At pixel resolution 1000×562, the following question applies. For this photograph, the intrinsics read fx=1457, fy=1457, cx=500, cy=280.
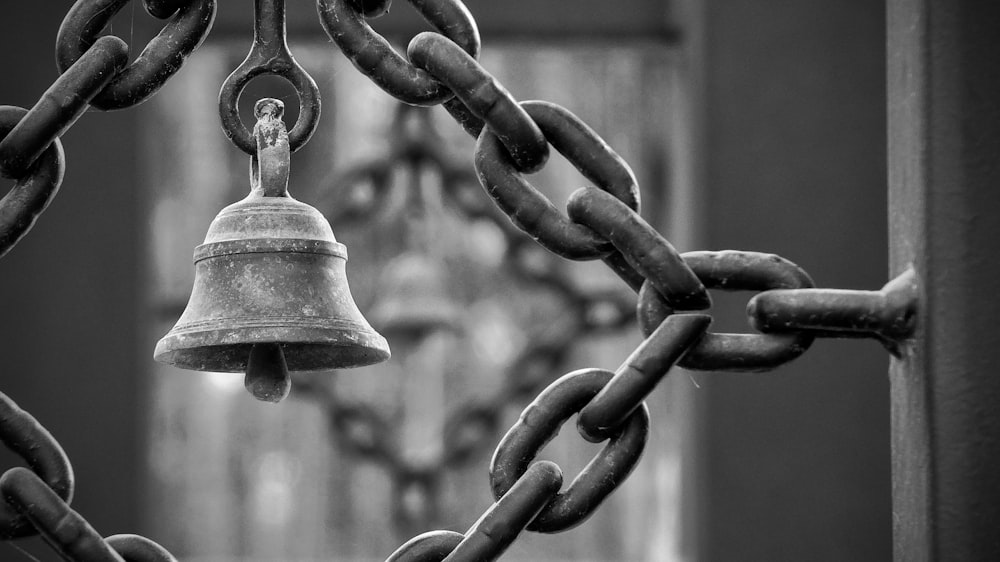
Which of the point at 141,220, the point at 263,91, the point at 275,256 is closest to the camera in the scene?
the point at 275,256

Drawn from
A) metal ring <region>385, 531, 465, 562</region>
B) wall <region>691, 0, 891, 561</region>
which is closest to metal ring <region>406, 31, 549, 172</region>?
metal ring <region>385, 531, 465, 562</region>

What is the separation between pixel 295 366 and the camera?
124cm

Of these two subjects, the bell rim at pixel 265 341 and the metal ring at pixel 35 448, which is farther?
the bell rim at pixel 265 341

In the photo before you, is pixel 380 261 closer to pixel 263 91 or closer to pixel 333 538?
pixel 333 538

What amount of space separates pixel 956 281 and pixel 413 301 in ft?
9.17

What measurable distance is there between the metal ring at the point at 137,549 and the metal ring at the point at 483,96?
322mm

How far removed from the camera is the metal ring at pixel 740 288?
2.78 feet

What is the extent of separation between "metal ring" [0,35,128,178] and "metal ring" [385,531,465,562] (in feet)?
1.08

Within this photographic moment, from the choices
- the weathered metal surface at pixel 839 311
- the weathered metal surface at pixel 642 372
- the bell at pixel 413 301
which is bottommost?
the weathered metal surface at pixel 642 372

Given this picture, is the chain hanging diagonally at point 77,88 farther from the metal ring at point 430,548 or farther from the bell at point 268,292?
the metal ring at point 430,548

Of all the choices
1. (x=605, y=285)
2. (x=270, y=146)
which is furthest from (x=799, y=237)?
(x=270, y=146)

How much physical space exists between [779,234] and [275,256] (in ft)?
6.08

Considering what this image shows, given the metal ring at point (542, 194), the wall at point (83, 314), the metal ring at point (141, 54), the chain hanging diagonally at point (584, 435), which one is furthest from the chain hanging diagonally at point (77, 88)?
the wall at point (83, 314)

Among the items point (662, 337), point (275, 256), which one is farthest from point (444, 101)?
point (275, 256)
